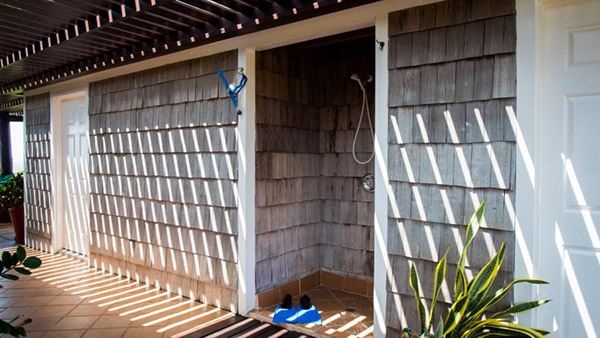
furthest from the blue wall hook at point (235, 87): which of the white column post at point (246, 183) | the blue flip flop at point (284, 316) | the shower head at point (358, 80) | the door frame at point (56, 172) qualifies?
the door frame at point (56, 172)

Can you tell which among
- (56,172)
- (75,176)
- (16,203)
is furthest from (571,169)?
(16,203)

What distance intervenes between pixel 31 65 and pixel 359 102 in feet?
12.0

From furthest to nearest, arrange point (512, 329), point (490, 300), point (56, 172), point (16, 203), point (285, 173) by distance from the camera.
Answer: point (16, 203)
point (56, 172)
point (285, 173)
point (490, 300)
point (512, 329)

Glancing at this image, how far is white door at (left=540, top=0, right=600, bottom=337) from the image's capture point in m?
1.88

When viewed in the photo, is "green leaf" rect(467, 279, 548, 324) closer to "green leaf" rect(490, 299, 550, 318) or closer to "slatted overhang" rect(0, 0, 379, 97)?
"green leaf" rect(490, 299, 550, 318)

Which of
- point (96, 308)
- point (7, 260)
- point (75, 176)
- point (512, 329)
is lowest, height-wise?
point (96, 308)

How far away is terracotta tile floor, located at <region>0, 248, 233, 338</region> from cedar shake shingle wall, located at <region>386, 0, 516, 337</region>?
1782 mm

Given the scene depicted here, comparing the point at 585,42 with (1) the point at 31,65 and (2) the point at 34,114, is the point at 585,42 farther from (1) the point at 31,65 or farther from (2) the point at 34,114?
(2) the point at 34,114

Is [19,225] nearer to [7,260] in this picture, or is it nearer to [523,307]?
[7,260]

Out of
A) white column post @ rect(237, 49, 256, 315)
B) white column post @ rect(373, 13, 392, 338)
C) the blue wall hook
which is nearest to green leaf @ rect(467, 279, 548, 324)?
white column post @ rect(373, 13, 392, 338)

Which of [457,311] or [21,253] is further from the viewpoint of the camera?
[457,311]

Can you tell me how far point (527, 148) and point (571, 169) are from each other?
0.84 ft

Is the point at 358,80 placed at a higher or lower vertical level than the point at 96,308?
higher

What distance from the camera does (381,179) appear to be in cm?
241
